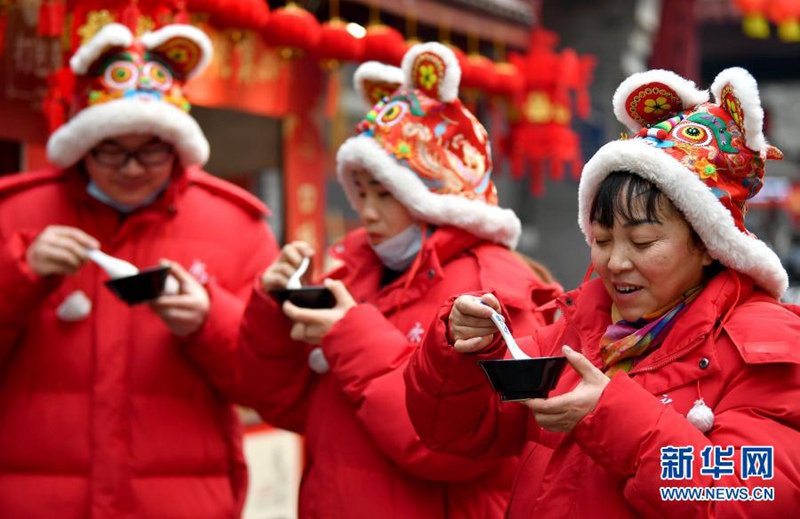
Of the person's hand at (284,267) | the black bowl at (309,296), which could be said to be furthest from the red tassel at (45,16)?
the black bowl at (309,296)

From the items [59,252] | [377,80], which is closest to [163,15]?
[377,80]

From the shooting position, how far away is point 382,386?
2.99m

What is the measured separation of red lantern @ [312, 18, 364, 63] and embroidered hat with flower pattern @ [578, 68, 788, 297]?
9.60ft

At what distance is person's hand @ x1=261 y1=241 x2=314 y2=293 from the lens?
3.30 m

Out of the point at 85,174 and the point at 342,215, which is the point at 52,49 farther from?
the point at 342,215

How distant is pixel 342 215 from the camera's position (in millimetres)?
6254

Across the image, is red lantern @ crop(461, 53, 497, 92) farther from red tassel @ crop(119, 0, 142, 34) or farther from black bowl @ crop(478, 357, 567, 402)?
black bowl @ crop(478, 357, 567, 402)

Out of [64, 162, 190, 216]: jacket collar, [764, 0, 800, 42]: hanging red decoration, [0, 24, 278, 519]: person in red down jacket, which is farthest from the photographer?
[764, 0, 800, 42]: hanging red decoration

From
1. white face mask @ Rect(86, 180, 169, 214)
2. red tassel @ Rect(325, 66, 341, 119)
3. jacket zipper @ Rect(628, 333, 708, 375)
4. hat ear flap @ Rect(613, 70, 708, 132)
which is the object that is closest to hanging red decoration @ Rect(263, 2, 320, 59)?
A: red tassel @ Rect(325, 66, 341, 119)

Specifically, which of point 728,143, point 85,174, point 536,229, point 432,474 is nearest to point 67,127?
point 85,174

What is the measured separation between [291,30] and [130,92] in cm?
144

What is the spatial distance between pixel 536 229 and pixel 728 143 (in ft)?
21.3

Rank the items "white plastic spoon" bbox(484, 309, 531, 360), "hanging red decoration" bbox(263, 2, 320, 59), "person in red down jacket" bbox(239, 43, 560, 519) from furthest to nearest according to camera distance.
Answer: "hanging red decoration" bbox(263, 2, 320, 59) → "person in red down jacket" bbox(239, 43, 560, 519) → "white plastic spoon" bbox(484, 309, 531, 360)

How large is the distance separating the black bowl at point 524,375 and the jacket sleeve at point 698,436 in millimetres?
104
